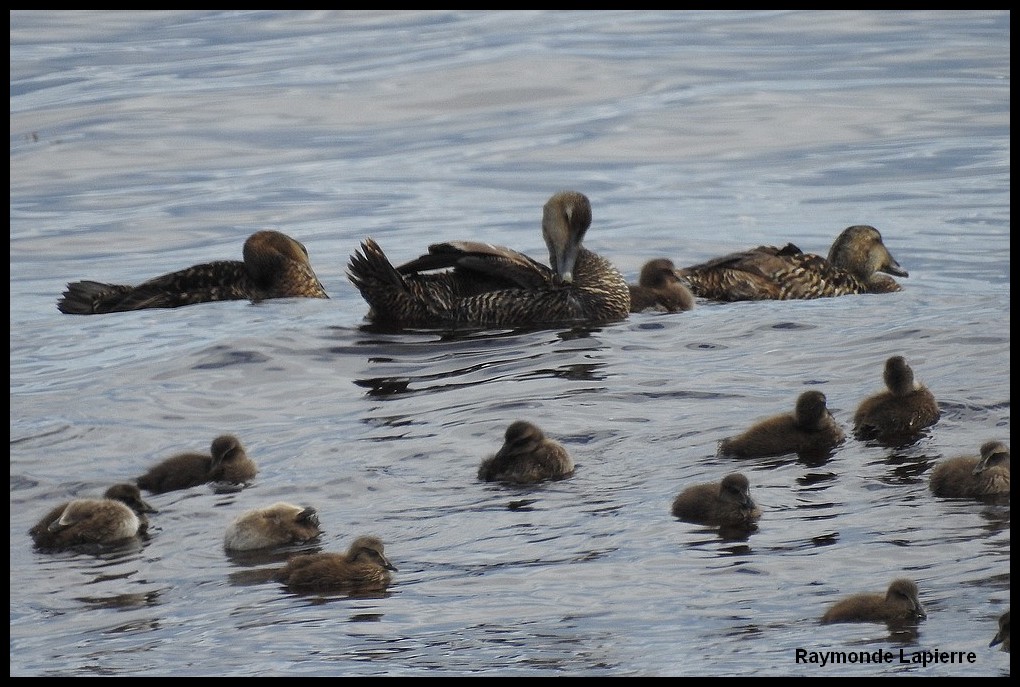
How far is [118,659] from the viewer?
234 inches

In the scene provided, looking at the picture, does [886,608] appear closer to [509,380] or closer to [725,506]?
[725,506]

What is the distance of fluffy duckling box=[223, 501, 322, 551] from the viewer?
720 cm

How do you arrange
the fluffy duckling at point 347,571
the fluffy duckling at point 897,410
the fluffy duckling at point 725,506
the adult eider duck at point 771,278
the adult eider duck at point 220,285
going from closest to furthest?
1. the fluffy duckling at point 347,571
2. the fluffy duckling at point 725,506
3. the fluffy duckling at point 897,410
4. the adult eider duck at point 771,278
5. the adult eider duck at point 220,285

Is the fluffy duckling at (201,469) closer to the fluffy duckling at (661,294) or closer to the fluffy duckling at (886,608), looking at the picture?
the fluffy duckling at (886,608)

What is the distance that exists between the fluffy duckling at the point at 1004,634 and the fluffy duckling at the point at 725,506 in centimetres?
165

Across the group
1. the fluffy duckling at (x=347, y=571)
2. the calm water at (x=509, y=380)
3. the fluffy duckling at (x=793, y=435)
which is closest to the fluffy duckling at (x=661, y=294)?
the calm water at (x=509, y=380)

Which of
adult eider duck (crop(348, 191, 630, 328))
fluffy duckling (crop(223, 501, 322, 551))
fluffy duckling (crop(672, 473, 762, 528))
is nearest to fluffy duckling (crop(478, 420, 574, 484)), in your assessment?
fluffy duckling (crop(672, 473, 762, 528))

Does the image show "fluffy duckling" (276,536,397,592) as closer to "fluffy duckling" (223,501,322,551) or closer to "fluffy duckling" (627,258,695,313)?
"fluffy duckling" (223,501,322,551)

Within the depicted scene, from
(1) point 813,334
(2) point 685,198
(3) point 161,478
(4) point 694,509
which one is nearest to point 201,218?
(2) point 685,198

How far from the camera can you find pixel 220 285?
1348 centimetres

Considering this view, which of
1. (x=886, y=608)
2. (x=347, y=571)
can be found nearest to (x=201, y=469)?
(x=347, y=571)

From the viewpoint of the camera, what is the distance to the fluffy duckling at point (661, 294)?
41.1ft

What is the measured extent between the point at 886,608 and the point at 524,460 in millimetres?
2408

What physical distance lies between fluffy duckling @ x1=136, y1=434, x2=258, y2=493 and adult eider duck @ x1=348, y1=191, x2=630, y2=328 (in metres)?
3.98
